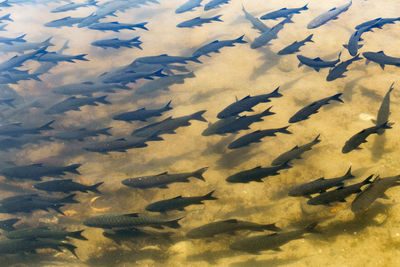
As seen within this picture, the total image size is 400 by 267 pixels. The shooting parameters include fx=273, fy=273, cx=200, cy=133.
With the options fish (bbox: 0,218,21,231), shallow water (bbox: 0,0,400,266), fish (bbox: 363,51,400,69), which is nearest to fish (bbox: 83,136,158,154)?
shallow water (bbox: 0,0,400,266)

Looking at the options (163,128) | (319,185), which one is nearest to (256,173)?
(319,185)

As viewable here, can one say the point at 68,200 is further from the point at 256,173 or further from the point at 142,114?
the point at 256,173

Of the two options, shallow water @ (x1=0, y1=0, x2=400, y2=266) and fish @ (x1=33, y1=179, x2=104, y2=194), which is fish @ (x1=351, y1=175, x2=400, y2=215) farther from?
fish @ (x1=33, y1=179, x2=104, y2=194)

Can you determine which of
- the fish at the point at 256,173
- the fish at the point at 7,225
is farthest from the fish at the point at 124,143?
the fish at the point at 256,173

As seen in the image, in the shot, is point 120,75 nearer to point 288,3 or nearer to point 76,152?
point 76,152

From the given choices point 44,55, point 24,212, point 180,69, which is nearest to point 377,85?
point 180,69
